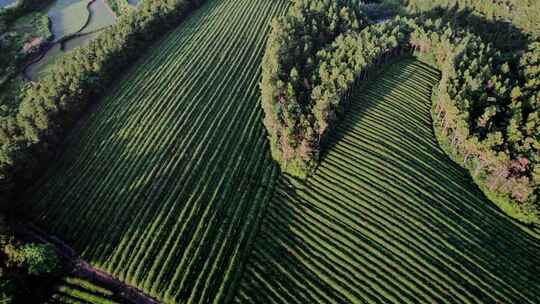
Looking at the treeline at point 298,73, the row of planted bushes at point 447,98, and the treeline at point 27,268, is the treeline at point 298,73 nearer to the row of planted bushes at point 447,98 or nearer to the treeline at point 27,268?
the row of planted bushes at point 447,98

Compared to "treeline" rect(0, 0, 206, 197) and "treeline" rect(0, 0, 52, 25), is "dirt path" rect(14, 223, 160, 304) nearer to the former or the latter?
"treeline" rect(0, 0, 206, 197)

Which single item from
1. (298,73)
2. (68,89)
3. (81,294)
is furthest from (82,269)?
(298,73)

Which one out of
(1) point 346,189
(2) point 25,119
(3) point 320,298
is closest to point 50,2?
(2) point 25,119

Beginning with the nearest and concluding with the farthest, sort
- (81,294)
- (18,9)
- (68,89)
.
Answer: (81,294), (68,89), (18,9)

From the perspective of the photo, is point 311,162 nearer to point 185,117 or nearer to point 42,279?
point 185,117

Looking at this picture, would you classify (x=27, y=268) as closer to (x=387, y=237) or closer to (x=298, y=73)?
(x=387, y=237)

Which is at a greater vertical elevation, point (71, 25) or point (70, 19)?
point (70, 19)

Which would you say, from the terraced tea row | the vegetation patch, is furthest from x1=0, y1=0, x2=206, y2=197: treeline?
the vegetation patch
